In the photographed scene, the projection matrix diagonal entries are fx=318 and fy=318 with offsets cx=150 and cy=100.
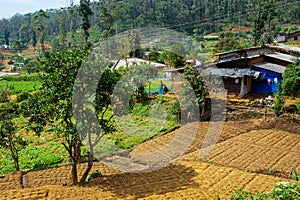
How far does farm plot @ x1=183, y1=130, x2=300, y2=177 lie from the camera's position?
12656 mm

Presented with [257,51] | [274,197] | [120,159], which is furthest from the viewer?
[257,51]

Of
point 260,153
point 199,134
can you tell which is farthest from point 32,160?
point 260,153

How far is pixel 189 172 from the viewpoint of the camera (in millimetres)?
12156

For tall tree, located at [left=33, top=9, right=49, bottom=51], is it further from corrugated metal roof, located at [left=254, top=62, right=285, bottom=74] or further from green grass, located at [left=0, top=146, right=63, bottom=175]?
green grass, located at [left=0, top=146, right=63, bottom=175]

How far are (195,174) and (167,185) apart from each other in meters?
1.44

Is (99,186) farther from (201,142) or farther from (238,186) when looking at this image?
(201,142)

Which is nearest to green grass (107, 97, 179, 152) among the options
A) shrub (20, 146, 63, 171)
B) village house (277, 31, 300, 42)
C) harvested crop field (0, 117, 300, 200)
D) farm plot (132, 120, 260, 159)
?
farm plot (132, 120, 260, 159)

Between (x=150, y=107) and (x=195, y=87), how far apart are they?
12.6 feet

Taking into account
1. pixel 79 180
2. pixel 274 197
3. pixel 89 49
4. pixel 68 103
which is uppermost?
pixel 89 49

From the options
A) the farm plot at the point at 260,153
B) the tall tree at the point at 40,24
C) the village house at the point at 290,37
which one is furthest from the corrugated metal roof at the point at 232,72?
the tall tree at the point at 40,24

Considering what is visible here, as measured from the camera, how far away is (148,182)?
448 inches

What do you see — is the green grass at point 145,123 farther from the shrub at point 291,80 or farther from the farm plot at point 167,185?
the shrub at point 291,80

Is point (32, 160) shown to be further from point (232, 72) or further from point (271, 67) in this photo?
point (271, 67)

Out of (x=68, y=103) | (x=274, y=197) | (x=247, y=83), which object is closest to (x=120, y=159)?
(x=68, y=103)
